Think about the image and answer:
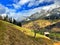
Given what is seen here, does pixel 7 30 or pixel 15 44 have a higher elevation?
pixel 7 30

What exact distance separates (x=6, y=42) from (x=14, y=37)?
6944mm

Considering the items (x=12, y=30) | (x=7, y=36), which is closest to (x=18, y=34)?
(x=12, y=30)

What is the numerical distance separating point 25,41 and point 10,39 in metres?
8.99

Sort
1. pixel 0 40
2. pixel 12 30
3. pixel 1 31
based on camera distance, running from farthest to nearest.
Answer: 1. pixel 12 30
2. pixel 1 31
3. pixel 0 40

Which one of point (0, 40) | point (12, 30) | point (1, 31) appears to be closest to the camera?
point (0, 40)

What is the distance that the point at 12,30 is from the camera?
7594cm

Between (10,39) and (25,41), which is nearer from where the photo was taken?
(10,39)

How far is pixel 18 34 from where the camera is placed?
77250 mm

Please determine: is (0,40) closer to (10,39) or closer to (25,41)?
(10,39)

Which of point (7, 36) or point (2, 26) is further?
point (2, 26)

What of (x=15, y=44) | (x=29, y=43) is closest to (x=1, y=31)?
(x=15, y=44)

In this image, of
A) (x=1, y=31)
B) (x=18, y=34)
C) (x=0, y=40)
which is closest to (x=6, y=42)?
(x=0, y=40)

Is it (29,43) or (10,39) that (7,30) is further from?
(29,43)

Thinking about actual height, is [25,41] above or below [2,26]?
below
